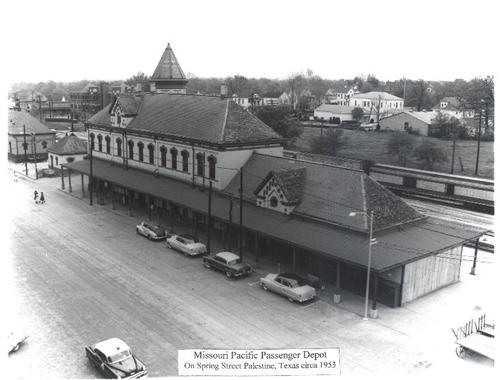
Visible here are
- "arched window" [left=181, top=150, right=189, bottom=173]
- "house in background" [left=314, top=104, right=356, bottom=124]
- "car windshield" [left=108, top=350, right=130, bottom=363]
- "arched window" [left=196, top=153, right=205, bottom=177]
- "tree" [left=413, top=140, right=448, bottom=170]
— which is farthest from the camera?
"house in background" [left=314, top=104, right=356, bottom=124]

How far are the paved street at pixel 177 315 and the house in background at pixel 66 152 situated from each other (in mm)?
32340

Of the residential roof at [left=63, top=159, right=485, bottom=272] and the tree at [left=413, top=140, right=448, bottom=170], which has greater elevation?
the tree at [left=413, top=140, right=448, bottom=170]

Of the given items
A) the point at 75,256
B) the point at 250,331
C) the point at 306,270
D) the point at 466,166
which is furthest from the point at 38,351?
the point at 466,166

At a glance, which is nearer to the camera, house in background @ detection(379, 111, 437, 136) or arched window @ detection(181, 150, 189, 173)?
arched window @ detection(181, 150, 189, 173)

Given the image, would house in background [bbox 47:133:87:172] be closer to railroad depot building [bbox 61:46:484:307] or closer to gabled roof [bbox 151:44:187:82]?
railroad depot building [bbox 61:46:484:307]

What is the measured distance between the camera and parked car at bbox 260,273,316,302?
86.7ft

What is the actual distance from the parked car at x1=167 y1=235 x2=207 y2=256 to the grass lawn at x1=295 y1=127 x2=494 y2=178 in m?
45.1

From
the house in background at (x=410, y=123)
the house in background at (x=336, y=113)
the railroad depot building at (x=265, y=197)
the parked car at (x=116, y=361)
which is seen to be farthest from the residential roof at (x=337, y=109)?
the parked car at (x=116, y=361)

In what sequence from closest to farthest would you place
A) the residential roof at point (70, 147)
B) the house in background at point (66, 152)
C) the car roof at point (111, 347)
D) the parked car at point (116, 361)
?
the parked car at point (116, 361) → the car roof at point (111, 347) → the house in background at point (66, 152) → the residential roof at point (70, 147)

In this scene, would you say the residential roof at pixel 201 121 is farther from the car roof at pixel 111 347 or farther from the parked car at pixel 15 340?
the car roof at pixel 111 347

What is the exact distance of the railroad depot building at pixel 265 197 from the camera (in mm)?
27375

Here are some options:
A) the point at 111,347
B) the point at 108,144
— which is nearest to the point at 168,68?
the point at 108,144

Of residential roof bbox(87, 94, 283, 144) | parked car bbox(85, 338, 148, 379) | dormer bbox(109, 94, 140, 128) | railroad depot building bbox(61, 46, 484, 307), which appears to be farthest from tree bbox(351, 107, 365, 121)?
parked car bbox(85, 338, 148, 379)
